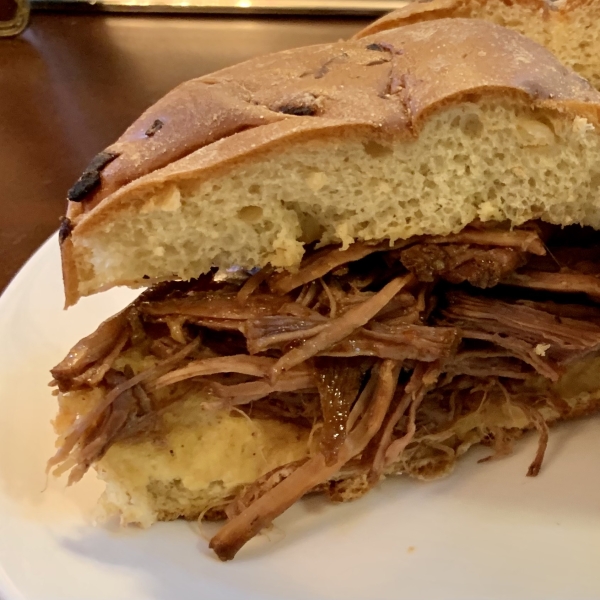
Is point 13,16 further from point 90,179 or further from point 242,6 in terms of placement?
point 90,179

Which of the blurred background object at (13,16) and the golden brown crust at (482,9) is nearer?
the golden brown crust at (482,9)

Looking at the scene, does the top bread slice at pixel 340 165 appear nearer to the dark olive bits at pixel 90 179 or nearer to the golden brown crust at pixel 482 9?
the dark olive bits at pixel 90 179

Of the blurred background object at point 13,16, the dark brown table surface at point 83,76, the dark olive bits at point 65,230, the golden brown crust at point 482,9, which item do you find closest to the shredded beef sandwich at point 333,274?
the dark olive bits at point 65,230

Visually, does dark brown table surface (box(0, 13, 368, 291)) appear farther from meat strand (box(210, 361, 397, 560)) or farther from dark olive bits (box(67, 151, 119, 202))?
meat strand (box(210, 361, 397, 560))

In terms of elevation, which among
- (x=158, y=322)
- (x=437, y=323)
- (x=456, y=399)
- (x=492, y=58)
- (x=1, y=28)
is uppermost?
(x=1, y=28)

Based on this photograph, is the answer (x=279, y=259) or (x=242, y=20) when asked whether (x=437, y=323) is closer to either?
(x=279, y=259)

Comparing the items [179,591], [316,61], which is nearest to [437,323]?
[316,61]

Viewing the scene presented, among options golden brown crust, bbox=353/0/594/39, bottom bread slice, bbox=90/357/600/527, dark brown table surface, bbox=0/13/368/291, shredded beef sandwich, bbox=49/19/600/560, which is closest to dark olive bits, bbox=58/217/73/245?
shredded beef sandwich, bbox=49/19/600/560
